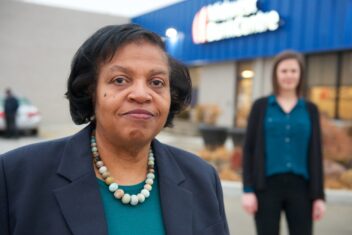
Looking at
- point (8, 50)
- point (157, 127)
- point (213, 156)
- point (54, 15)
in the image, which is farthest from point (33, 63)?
point (157, 127)

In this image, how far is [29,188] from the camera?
1.43 meters

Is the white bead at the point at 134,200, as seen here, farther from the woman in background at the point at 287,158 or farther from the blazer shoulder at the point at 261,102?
the blazer shoulder at the point at 261,102

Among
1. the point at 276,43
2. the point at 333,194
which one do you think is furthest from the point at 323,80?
the point at 333,194

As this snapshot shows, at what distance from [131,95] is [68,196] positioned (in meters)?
0.40

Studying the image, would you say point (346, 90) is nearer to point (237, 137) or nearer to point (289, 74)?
point (237, 137)

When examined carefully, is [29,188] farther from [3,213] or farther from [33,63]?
[33,63]

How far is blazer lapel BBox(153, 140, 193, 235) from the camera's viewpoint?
1564 millimetres

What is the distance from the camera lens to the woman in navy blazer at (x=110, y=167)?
1.42 meters

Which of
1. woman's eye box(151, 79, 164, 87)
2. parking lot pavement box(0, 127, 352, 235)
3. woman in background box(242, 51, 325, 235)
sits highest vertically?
woman's eye box(151, 79, 164, 87)

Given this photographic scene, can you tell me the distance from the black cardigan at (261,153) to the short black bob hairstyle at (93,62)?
1.64 m

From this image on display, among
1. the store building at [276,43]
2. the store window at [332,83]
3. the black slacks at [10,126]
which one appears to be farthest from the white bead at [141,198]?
the black slacks at [10,126]

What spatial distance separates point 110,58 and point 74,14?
21.1 m

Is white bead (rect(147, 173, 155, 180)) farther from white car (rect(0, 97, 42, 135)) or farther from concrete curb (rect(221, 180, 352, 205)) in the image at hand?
white car (rect(0, 97, 42, 135))

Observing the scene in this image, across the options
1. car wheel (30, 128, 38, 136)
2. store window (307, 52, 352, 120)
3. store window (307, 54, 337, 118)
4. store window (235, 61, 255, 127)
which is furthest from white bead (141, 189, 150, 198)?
car wheel (30, 128, 38, 136)
